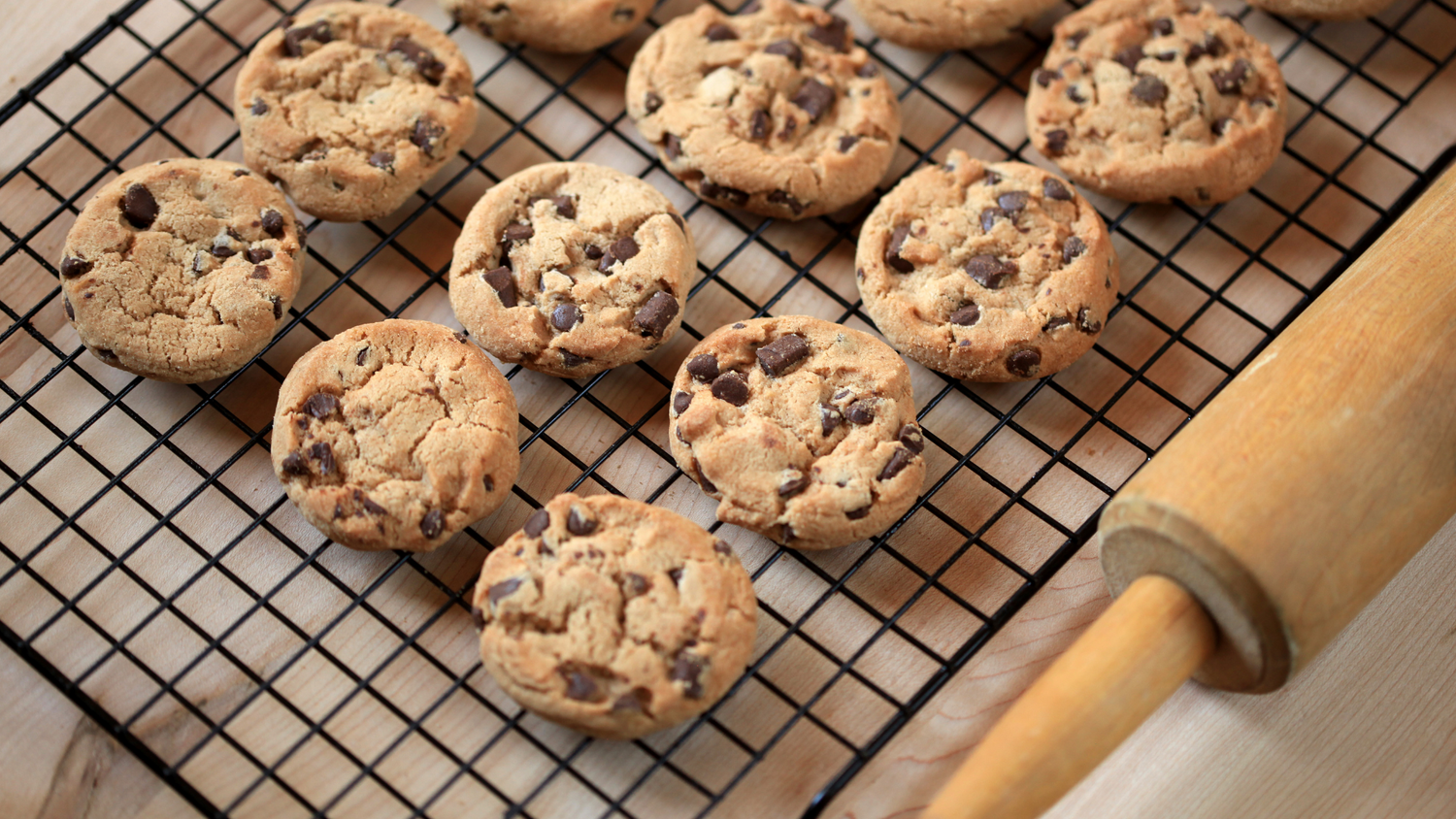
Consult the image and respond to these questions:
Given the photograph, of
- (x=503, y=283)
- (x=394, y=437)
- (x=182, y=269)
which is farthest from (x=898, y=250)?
(x=182, y=269)

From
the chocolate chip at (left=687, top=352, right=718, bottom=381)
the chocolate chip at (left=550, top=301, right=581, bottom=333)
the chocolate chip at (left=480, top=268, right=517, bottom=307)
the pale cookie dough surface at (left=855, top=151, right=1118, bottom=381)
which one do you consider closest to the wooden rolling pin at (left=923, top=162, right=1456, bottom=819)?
the pale cookie dough surface at (left=855, top=151, right=1118, bottom=381)

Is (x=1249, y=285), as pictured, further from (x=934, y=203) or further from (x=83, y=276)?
(x=83, y=276)

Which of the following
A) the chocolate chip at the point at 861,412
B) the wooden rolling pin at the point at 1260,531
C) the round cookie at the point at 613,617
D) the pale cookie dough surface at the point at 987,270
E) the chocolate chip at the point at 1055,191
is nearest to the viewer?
the wooden rolling pin at the point at 1260,531

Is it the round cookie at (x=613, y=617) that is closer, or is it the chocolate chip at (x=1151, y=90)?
the round cookie at (x=613, y=617)

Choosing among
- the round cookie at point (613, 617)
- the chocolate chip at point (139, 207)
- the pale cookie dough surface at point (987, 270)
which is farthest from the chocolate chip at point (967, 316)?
the chocolate chip at point (139, 207)

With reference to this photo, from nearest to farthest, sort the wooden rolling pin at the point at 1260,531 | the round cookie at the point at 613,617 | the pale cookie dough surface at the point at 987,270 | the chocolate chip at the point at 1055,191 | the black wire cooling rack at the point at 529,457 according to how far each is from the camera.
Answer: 1. the wooden rolling pin at the point at 1260,531
2. the round cookie at the point at 613,617
3. the black wire cooling rack at the point at 529,457
4. the pale cookie dough surface at the point at 987,270
5. the chocolate chip at the point at 1055,191

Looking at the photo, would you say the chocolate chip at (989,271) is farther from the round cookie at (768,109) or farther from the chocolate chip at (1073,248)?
the round cookie at (768,109)

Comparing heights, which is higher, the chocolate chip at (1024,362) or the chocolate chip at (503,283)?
the chocolate chip at (503,283)
